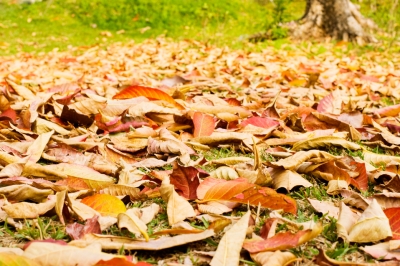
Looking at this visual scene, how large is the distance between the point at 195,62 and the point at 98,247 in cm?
430

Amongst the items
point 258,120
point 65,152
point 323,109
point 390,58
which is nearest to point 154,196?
point 65,152

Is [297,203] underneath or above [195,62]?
above

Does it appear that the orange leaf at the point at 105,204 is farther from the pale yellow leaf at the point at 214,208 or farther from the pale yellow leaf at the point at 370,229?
the pale yellow leaf at the point at 370,229

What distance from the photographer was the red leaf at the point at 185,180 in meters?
1.38

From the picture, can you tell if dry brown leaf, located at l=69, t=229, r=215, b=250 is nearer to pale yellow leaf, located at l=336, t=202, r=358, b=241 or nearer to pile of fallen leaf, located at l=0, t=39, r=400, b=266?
pile of fallen leaf, located at l=0, t=39, r=400, b=266

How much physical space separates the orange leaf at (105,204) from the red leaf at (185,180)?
0.18 metres

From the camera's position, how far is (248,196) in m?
1.31

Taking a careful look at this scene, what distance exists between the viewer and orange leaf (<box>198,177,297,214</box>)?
1.31 m

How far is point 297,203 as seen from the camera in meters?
1.40

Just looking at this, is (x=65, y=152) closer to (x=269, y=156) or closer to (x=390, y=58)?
(x=269, y=156)

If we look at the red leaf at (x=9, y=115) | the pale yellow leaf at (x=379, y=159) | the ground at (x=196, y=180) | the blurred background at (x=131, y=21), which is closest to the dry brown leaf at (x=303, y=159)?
the ground at (x=196, y=180)

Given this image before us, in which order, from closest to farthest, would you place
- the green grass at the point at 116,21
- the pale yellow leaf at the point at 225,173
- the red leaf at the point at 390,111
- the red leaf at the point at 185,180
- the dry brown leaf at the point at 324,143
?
1. the red leaf at the point at 185,180
2. the pale yellow leaf at the point at 225,173
3. the dry brown leaf at the point at 324,143
4. the red leaf at the point at 390,111
5. the green grass at the point at 116,21

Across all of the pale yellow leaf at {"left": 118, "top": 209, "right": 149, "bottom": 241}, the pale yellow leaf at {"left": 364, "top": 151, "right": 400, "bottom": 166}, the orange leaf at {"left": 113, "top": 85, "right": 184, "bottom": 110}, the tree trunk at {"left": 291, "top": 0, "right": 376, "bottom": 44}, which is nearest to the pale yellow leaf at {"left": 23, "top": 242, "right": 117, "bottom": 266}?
the pale yellow leaf at {"left": 118, "top": 209, "right": 149, "bottom": 241}

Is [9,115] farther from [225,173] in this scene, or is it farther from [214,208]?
[214,208]
